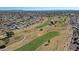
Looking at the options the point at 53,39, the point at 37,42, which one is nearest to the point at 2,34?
the point at 37,42

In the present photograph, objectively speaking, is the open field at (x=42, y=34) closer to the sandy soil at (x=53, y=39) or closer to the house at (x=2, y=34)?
the sandy soil at (x=53, y=39)

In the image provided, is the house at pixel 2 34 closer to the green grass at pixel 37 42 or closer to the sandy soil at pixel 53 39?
the sandy soil at pixel 53 39

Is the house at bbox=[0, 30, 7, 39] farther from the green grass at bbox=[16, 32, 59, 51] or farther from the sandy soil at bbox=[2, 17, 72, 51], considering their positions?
the green grass at bbox=[16, 32, 59, 51]

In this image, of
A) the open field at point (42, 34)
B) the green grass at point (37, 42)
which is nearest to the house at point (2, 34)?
the open field at point (42, 34)

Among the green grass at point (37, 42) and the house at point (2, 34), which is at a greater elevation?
the house at point (2, 34)

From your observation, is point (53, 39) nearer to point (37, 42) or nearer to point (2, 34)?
point (37, 42)

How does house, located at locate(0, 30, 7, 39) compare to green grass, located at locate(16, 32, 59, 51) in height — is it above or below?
above

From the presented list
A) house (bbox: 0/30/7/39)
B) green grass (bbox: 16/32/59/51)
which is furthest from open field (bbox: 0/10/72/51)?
house (bbox: 0/30/7/39)
